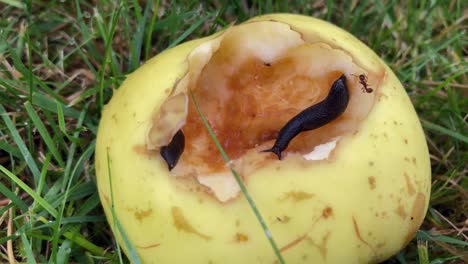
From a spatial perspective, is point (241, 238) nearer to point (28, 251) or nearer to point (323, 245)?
point (323, 245)

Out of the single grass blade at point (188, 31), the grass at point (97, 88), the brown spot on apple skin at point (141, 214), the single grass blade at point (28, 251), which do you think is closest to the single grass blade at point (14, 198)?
the grass at point (97, 88)

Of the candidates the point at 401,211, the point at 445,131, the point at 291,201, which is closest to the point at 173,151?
the point at 291,201

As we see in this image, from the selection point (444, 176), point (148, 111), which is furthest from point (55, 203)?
point (444, 176)

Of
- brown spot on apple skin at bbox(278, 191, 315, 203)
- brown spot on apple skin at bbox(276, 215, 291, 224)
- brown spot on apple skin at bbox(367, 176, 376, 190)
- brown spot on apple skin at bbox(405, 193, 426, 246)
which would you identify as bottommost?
brown spot on apple skin at bbox(405, 193, 426, 246)

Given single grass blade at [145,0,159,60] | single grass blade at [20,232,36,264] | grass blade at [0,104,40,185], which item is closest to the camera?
single grass blade at [20,232,36,264]

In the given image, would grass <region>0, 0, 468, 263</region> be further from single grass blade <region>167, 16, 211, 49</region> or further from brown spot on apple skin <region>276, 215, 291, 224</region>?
brown spot on apple skin <region>276, 215, 291, 224</region>

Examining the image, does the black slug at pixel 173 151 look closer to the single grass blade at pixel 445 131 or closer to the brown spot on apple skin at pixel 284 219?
the brown spot on apple skin at pixel 284 219

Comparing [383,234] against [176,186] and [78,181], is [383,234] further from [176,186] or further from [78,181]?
[78,181]

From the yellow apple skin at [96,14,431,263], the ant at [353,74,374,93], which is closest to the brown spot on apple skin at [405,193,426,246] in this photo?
the yellow apple skin at [96,14,431,263]
